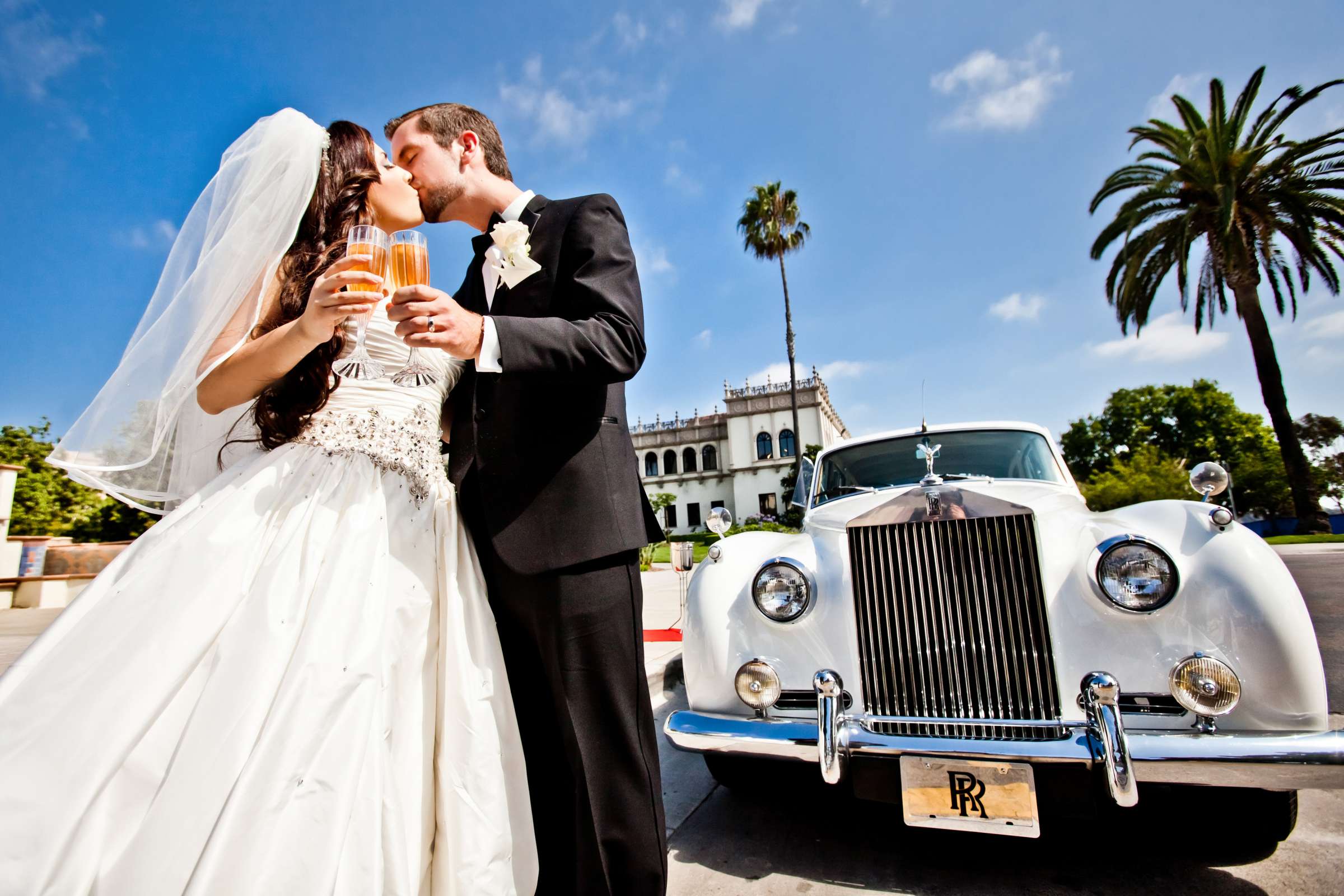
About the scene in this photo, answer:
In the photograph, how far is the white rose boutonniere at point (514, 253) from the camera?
4.88 ft

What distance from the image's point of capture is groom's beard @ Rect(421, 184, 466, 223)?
172cm

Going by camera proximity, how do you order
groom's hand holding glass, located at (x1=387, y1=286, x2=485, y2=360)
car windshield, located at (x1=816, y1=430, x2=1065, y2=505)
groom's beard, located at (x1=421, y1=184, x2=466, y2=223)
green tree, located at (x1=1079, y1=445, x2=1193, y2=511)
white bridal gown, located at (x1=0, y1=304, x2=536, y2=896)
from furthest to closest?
green tree, located at (x1=1079, y1=445, x2=1193, y2=511) → car windshield, located at (x1=816, y1=430, x2=1065, y2=505) → groom's beard, located at (x1=421, y1=184, x2=466, y2=223) → groom's hand holding glass, located at (x1=387, y1=286, x2=485, y2=360) → white bridal gown, located at (x1=0, y1=304, x2=536, y2=896)

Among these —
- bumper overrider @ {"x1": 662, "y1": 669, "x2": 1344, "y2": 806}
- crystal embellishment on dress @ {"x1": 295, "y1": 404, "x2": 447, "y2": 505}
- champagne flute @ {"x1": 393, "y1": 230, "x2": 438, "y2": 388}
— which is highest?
champagne flute @ {"x1": 393, "y1": 230, "x2": 438, "y2": 388}

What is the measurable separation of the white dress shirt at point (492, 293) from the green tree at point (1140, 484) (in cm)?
2641

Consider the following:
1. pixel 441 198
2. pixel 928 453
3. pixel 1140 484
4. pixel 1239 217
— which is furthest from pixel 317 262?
pixel 1140 484

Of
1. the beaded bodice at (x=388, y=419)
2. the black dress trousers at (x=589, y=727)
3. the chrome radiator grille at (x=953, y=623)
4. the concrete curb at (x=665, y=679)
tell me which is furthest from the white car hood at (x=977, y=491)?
the beaded bodice at (x=388, y=419)

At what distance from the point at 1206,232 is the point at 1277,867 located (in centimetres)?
1945

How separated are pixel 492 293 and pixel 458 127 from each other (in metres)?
0.48

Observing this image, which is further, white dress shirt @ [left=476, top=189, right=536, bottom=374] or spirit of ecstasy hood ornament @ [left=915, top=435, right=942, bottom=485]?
A: spirit of ecstasy hood ornament @ [left=915, top=435, right=942, bottom=485]

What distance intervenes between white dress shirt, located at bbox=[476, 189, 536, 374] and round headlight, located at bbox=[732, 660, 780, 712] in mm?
1653

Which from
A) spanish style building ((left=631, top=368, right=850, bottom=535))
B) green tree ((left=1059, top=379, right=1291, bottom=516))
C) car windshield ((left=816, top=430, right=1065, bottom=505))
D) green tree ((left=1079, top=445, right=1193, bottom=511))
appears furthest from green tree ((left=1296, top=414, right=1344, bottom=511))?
car windshield ((left=816, top=430, right=1065, bottom=505))

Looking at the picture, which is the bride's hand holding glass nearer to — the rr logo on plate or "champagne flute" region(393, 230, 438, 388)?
"champagne flute" region(393, 230, 438, 388)

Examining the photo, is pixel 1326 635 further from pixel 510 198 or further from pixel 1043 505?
pixel 510 198

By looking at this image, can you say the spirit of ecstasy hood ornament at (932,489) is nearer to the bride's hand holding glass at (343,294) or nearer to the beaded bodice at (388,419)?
the beaded bodice at (388,419)
